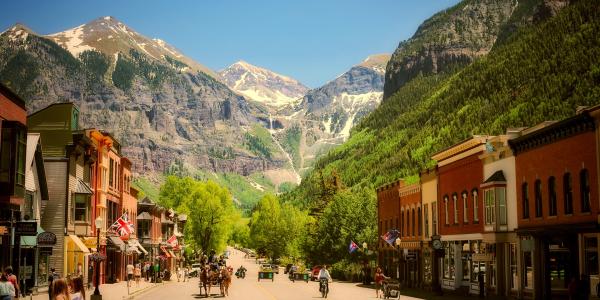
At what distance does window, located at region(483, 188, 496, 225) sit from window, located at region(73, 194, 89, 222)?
96.2ft

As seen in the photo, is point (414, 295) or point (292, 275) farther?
point (292, 275)

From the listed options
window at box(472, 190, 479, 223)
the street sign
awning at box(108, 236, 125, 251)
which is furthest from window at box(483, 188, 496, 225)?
awning at box(108, 236, 125, 251)

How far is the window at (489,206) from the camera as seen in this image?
4941 centimetres

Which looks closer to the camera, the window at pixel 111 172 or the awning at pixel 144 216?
the window at pixel 111 172

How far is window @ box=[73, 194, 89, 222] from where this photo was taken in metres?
61.9

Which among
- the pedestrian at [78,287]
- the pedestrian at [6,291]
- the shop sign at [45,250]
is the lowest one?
the pedestrian at [6,291]

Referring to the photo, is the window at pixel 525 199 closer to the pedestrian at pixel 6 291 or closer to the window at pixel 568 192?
the window at pixel 568 192

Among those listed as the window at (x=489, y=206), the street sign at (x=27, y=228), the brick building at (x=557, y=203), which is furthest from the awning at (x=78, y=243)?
the brick building at (x=557, y=203)

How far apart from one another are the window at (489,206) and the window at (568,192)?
9.70 metres

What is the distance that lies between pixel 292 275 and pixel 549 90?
99394 mm

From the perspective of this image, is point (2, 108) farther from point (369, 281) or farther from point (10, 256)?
point (369, 281)

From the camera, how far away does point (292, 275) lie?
92.9m

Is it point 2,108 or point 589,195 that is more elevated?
point 2,108

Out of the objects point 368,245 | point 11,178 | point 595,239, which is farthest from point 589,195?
point 368,245
